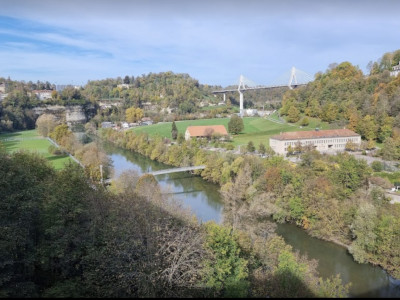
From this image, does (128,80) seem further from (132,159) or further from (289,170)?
(289,170)

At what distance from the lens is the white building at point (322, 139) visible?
70.4 feet

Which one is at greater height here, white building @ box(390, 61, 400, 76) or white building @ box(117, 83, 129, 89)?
white building @ box(117, 83, 129, 89)

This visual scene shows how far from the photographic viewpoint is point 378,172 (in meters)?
14.0

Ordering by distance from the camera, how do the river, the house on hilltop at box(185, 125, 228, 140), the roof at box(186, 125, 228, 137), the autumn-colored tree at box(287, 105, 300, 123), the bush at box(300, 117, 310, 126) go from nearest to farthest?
the river → the bush at box(300, 117, 310, 126) → the house on hilltop at box(185, 125, 228, 140) → the roof at box(186, 125, 228, 137) → the autumn-colored tree at box(287, 105, 300, 123)

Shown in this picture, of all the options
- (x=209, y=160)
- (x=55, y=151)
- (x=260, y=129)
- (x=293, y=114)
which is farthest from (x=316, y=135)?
(x=55, y=151)

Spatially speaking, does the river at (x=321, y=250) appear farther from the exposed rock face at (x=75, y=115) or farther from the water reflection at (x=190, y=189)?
the exposed rock face at (x=75, y=115)

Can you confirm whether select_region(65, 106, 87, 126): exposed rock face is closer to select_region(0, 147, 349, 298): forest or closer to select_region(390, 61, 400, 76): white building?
select_region(390, 61, 400, 76): white building

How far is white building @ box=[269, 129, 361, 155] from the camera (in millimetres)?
21469

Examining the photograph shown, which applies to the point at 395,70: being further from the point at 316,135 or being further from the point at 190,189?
the point at 190,189

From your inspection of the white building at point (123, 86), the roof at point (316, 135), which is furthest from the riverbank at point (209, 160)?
the white building at point (123, 86)

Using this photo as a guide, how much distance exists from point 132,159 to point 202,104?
30034 millimetres

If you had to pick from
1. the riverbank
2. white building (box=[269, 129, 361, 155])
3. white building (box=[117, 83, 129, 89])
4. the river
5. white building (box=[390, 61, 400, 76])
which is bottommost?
the river

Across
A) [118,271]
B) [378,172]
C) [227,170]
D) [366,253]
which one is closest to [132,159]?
[227,170]

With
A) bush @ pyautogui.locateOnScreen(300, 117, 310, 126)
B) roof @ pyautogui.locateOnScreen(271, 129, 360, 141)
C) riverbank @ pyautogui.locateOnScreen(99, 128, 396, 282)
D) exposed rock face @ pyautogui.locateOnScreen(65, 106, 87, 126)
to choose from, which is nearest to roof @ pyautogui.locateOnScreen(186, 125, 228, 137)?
riverbank @ pyautogui.locateOnScreen(99, 128, 396, 282)
